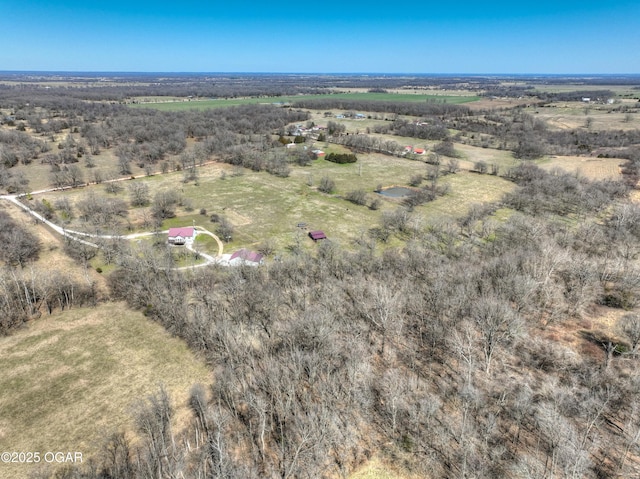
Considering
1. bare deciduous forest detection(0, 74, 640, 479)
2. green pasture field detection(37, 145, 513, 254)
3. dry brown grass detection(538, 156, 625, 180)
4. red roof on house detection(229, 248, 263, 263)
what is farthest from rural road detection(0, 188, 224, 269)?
dry brown grass detection(538, 156, 625, 180)

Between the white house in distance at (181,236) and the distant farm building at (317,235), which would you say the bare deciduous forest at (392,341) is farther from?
the distant farm building at (317,235)

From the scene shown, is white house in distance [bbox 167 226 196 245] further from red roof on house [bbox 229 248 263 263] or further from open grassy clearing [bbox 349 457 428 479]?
open grassy clearing [bbox 349 457 428 479]

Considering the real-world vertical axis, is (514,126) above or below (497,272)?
above

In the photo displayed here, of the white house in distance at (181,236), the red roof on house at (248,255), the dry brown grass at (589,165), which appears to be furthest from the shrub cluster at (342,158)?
the red roof on house at (248,255)

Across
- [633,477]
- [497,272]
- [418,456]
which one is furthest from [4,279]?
[633,477]

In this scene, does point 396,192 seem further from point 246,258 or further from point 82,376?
point 82,376

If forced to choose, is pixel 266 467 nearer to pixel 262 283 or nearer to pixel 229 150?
pixel 262 283
